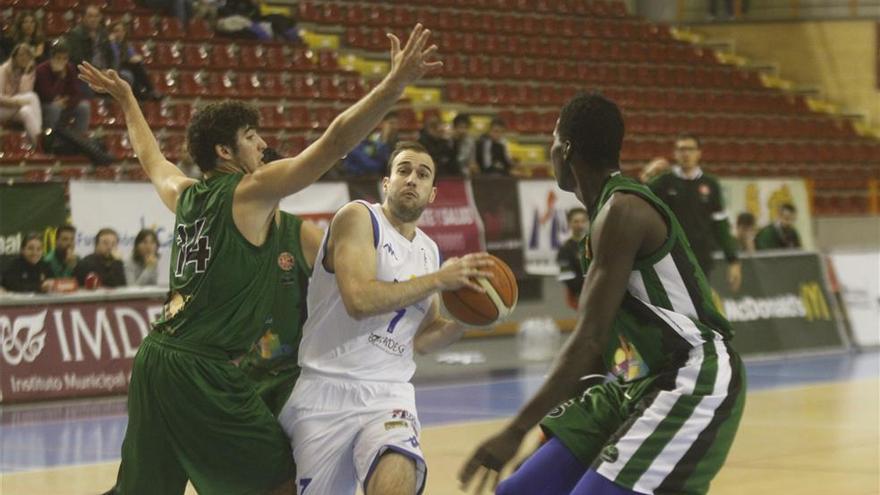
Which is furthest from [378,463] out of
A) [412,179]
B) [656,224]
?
[656,224]

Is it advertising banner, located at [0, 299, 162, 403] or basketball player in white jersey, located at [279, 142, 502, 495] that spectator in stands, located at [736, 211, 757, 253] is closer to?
advertising banner, located at [0, 299, 162, 403]

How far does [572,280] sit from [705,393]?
518 centimetres

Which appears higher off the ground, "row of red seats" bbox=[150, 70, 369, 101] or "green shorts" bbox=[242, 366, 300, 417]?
"row of red seats" bbox=[150, 70, 369, 101]

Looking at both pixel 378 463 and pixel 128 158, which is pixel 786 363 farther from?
pixel 378 463

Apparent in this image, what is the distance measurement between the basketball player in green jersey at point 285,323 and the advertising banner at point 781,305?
33.9 ft

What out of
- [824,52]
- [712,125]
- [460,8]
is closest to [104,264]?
[460,8]

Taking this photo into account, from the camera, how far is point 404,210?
559 centimetres

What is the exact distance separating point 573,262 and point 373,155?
5.26 meters

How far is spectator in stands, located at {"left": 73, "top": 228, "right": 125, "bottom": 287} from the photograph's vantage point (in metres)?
12.3

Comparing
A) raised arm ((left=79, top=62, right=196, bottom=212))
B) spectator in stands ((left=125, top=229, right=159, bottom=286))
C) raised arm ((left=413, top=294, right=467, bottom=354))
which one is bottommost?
spectator in stands ((left=125, top=229, right=159, bottom=286))

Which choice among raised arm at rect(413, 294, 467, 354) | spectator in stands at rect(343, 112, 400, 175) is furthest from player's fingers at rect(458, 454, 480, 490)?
spectator in stands at rect(343, 112, 400, 175)

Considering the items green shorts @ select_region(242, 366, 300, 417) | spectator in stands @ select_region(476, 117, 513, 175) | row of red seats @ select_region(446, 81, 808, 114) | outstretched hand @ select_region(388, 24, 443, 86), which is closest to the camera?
outstretched hand @ select_region(388, 24, 443, 86)

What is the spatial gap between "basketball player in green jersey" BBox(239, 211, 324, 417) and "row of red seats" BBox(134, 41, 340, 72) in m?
11.6

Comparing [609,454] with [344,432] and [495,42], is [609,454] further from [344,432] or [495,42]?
[495,42]
